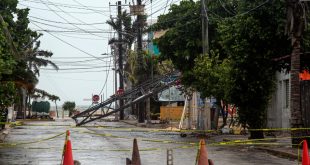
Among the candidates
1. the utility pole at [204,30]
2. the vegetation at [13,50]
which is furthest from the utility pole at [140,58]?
the utility pole at [204,30]

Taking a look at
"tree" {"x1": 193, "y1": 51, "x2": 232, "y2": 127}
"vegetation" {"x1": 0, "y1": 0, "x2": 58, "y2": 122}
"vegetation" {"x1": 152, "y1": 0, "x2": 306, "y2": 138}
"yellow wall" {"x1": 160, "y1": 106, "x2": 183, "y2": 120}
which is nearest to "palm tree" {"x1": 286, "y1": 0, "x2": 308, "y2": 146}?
"vegetation" {"x1": 152, "y1": 0, "x2": 306, "y2": 138}

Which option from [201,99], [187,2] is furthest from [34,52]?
→ [201,99]

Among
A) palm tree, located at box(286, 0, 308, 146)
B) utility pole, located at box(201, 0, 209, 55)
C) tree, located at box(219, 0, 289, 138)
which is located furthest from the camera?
utility pole, located at box(201, 0, 209, 55)

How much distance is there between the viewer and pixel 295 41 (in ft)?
58.3

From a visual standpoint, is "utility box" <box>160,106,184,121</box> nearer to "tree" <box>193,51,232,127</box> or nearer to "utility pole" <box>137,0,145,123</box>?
"utility pole" <box>137,0,145,123</box>

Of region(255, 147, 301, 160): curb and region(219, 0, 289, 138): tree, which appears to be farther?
region(219, 0, 289, 138): tree

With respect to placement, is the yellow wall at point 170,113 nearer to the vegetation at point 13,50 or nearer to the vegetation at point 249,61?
the vegetation at point 13,50

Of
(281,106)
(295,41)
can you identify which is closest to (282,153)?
(295,41)

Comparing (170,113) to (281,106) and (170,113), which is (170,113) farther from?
(281,106)

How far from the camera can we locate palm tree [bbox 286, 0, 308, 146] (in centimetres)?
1738

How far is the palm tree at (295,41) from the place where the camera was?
17.4m

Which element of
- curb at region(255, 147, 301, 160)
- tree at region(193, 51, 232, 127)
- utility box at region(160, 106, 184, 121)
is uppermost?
tree at region(193, 51, 232, 127)

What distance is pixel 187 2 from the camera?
1331 inches

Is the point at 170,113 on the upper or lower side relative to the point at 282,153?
upper
